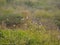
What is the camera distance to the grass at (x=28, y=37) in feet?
26.6

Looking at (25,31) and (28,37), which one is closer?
(28,37)

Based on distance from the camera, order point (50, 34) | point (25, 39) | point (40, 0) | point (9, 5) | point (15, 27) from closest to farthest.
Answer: point (25, 39)
point (50, 34)
point (15, 27)
point (9, 5)
point (40, 0)

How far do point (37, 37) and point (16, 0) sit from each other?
25.2ft

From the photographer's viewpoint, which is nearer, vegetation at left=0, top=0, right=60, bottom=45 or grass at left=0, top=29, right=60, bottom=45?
grass at left=0, top=29, right=60, bottom=45

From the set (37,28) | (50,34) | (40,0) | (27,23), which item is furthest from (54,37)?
(40,0)

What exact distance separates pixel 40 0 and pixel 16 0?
95.3 inches

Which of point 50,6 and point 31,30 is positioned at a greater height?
point 31,30

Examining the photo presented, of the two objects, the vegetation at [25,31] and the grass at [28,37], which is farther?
the vegetation at [25,31]

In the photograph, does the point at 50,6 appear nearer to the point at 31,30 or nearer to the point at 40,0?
the point at 40,0

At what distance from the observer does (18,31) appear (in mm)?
8758

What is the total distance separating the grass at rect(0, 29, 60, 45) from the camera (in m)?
8.09

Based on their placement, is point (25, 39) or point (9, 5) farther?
point (9, 5)

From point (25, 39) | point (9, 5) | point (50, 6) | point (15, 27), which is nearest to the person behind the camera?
point (25, 39)

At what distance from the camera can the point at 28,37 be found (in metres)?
8.36
